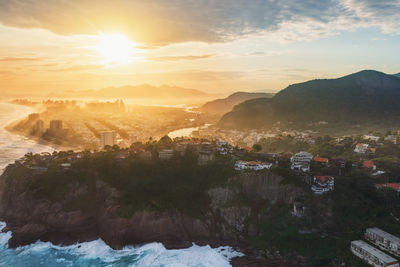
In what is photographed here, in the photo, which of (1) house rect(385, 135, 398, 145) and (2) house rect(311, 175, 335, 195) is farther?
(1) house rect(385, 135, 398, 145)

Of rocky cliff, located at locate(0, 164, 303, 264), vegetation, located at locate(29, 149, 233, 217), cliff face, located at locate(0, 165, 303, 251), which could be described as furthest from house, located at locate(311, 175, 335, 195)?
vegetation, located at locate(29, 149, 233, 217)

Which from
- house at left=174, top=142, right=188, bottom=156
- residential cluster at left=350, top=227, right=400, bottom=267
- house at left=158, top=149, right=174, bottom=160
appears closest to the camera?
residential cluster at left=350, top=227, right=400, bottom=267

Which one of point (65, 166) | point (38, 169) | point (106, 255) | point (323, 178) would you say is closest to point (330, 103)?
point (323, 178)

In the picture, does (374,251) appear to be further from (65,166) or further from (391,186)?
(65,166)

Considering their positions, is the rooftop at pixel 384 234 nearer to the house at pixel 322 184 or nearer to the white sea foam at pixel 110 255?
the house at pixel 322 184

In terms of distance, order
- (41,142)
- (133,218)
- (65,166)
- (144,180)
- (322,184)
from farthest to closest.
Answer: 1. (41,142)
2. (65,166)
3. (144,180)
4. (322,184)
5. (133,218)

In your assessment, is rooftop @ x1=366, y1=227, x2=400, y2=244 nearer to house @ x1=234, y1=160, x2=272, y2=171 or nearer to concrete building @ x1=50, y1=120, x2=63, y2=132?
house @ x1=234, y1=160, x2=272, y2=171

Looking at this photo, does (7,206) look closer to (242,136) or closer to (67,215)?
(67,215)

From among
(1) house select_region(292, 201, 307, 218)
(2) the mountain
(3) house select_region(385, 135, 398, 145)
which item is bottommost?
(1) house select_region(292, 201, 307, 218)
